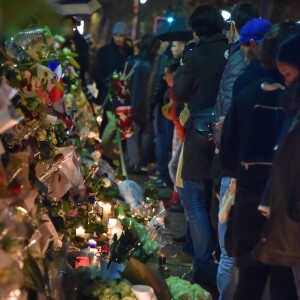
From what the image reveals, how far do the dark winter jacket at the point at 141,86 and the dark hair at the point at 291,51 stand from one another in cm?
997

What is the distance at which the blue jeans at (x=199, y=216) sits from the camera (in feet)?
28.7

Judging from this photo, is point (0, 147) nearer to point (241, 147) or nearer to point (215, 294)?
point (241, 147)

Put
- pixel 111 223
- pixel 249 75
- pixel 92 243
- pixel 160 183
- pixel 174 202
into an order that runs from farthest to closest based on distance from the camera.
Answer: pixel 160 183
pixel 174 202
pixel 111 223
pixel 92 243
pixel 249 75

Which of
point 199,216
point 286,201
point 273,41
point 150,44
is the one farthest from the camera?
point 150,44

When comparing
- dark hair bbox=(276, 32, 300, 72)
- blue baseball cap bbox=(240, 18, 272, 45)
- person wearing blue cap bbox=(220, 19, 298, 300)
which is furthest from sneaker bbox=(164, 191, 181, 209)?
dark hair bbox=(276, 32, 300, 72)

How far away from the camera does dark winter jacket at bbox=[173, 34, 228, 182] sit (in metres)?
8.43

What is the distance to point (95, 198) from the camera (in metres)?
7.72

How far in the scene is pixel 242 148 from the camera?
19.4 ft

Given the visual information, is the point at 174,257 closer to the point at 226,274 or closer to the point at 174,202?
the point at 226,274

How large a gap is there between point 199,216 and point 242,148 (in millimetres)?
2941

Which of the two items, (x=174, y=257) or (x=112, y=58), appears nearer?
(x=174, y=257)

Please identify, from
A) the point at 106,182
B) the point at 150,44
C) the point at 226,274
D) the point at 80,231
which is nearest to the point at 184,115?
the point at 106,182

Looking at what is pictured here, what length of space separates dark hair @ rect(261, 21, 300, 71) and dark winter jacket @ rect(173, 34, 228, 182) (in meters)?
2.46

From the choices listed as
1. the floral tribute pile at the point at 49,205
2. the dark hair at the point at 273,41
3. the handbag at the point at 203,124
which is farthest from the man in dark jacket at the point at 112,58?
the dark hair at the point at 273,41
